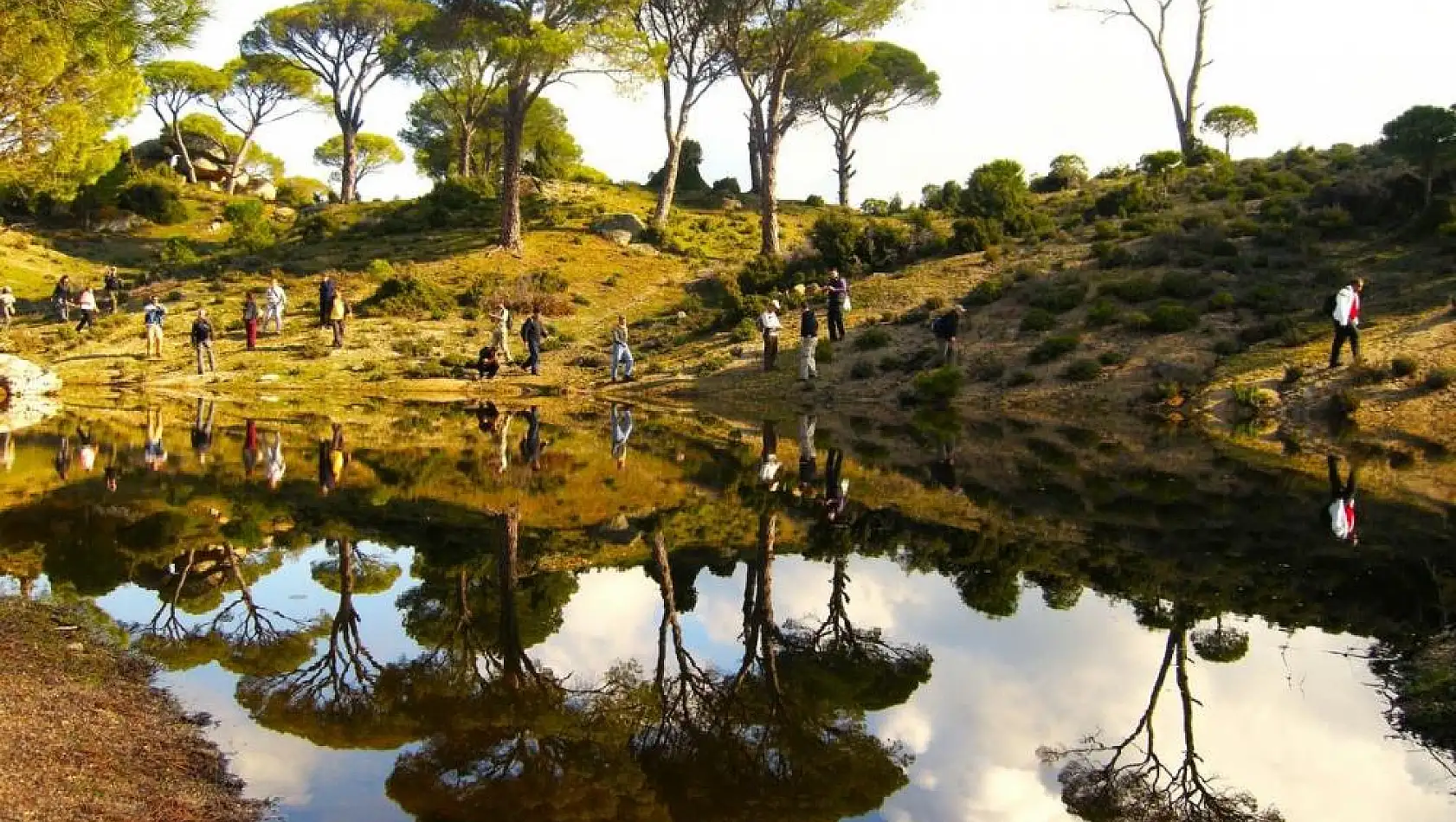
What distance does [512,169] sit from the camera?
1849 inches

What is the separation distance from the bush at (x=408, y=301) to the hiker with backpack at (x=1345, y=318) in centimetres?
3216

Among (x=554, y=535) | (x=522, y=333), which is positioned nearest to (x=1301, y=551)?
(x=554, y=535)

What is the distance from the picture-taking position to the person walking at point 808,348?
30.0 m

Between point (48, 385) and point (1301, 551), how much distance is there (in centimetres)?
3219

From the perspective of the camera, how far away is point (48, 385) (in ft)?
93.4

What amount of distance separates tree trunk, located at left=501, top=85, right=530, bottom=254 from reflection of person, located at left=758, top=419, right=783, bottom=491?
89.4ft

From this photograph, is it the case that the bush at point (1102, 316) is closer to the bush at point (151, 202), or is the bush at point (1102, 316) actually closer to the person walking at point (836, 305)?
the person walking at point (836, 305)

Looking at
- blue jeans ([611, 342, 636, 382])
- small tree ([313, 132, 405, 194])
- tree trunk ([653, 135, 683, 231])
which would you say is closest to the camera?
blue jeans ([611, 342, 636, 382])

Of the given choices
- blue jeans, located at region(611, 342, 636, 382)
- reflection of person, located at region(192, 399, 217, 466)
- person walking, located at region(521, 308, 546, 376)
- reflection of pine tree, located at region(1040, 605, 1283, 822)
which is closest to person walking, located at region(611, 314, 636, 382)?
blue jeans, located at region(611, 342, 636, 382)

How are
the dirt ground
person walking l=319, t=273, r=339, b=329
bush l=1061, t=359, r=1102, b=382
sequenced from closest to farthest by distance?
the dirt ground
bush l=1061, t=359, r=1102, b=382
person walking l=319, t=273, r=339, b=329

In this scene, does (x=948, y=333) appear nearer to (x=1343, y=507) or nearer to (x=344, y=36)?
(x=1343, y=507)

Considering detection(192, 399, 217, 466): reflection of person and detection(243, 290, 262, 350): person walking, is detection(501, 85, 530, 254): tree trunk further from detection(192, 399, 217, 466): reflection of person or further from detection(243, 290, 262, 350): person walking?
detection(192, 399, 217, 466): reflection of person

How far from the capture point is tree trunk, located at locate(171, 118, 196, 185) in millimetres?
71000

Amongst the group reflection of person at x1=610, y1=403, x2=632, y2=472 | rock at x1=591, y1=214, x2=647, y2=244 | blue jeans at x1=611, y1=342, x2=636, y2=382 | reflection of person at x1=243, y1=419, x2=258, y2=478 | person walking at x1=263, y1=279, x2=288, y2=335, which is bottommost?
reflection of person at x1=610, y1=403, x2=632, y2=472
